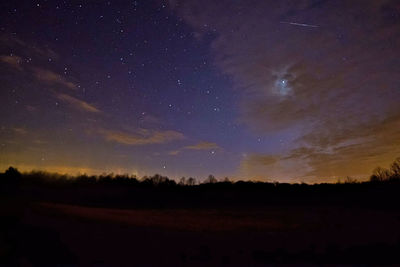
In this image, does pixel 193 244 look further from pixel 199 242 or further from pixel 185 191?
pixel 185 191

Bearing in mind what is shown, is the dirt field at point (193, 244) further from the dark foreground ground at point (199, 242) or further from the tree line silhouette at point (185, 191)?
the tree line silhouette at point (185, 191)

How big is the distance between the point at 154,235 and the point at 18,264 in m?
4.07

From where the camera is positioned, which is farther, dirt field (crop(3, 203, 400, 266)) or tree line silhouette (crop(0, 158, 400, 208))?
tree line silhouette (crop(0, 158, 400, 208))

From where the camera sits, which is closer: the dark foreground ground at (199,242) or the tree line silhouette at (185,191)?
the dark foreground ground at (199,242)

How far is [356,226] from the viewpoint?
39.4 ft

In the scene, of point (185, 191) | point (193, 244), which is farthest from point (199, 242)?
point (185, 191)

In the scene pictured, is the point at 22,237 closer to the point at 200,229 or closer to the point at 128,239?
the point at 128,239

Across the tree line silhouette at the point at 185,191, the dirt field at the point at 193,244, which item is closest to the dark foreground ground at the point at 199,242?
the dirt field at the point at 193,244

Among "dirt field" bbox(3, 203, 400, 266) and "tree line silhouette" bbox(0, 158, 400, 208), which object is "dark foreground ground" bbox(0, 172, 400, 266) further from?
"tree line silhouette" bbox(0, 158, 400, 208)

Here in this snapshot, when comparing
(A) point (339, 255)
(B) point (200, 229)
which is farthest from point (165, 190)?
(A) point (339, 255)

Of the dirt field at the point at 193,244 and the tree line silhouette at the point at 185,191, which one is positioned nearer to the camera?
the dirt field at the point at 193,244

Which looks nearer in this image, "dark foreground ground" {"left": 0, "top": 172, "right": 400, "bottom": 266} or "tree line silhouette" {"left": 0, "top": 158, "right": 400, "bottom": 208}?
"dark foreground ground" {"left": 0, "top": 172, "right": 400, "bottom": 266}

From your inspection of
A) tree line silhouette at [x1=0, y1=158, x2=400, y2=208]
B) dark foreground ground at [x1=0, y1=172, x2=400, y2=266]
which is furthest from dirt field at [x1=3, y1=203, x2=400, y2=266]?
tree line silhouette at [x1=0, y1=158, x2=400, y2=208]

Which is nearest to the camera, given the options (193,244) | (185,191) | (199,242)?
(193,244)
